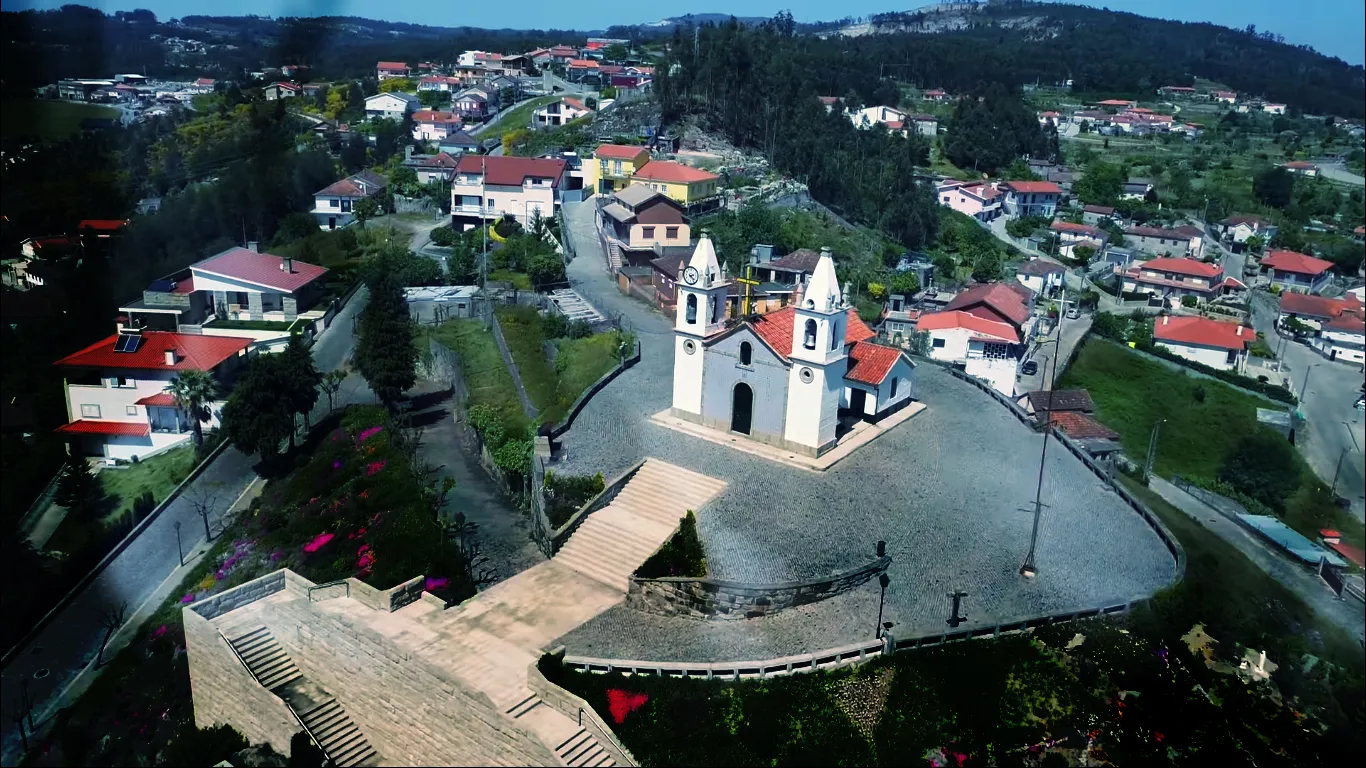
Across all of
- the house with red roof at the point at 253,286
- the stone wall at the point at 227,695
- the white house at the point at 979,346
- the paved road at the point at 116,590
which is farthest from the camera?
the white house at the point at 979,346

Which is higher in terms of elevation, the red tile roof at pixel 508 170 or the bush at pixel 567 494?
the red tile roof at pixel 508 170

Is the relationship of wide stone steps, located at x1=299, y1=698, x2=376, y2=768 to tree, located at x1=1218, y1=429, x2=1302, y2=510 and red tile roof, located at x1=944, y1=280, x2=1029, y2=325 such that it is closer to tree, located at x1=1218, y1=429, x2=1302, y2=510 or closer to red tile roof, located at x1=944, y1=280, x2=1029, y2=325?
tree, located at x1=1218, y1=429, x2=1302, y2=510

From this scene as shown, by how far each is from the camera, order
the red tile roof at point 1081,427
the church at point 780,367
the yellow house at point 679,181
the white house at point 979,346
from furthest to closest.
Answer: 1. the yellow house at point 679,181
2. the white house at point 979,346
3. the red tile roof at point 1081,427
4. the church at point 780,367

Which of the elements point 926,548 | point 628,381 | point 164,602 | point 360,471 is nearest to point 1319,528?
point 926,548

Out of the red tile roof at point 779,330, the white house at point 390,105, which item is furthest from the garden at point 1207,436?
the white house at point 390,105

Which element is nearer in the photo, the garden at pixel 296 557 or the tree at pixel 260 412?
the garden at pixel 296 557

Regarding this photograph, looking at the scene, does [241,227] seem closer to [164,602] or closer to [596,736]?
[164,602]

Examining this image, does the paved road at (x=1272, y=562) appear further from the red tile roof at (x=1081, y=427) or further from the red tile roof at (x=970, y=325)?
the red tile roof at (x=970, y=325)
